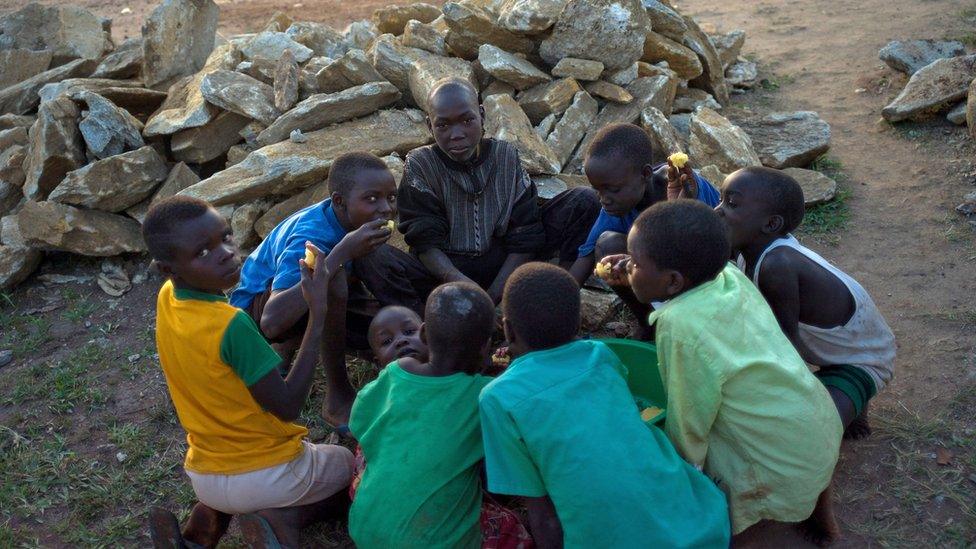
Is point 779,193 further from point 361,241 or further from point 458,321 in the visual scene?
point 361,241

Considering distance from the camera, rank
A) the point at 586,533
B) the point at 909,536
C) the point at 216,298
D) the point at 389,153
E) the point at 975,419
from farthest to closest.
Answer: the point at 389,153
the point at 975,419
the point at 909,536
the point at 216,298
the point at 586,533

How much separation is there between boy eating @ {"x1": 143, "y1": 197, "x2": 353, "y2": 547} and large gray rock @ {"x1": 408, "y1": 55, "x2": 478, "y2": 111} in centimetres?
215

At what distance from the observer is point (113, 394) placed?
11.5ft

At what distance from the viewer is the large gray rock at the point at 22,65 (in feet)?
18.8

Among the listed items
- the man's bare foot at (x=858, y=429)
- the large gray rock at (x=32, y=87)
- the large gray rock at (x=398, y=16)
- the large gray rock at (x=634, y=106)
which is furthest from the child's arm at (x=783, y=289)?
the large gray rock at (x=32, y=87)

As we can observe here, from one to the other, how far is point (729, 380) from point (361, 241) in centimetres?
133

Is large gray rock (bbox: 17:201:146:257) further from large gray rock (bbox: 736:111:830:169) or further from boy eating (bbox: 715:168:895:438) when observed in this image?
large gray rock (bbox: 736:111:830:169)

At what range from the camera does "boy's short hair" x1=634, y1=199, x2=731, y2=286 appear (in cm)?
224

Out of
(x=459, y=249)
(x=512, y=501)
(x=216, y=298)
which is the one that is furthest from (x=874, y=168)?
(x=216, y=298)

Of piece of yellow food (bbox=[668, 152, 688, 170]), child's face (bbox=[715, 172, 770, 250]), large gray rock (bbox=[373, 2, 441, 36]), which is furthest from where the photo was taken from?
large gray rock (bbox=[373, 2, 441, 36])

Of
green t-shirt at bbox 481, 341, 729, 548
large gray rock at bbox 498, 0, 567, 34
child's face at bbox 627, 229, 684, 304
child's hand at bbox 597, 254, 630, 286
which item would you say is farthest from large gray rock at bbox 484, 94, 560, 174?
→ green t-shirt at bbox 481, 341, 729, 548

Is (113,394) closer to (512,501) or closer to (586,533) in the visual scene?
(512,501)

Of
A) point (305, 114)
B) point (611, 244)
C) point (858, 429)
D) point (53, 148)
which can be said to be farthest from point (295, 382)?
point (53, 148)

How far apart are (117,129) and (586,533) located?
12.4ft
